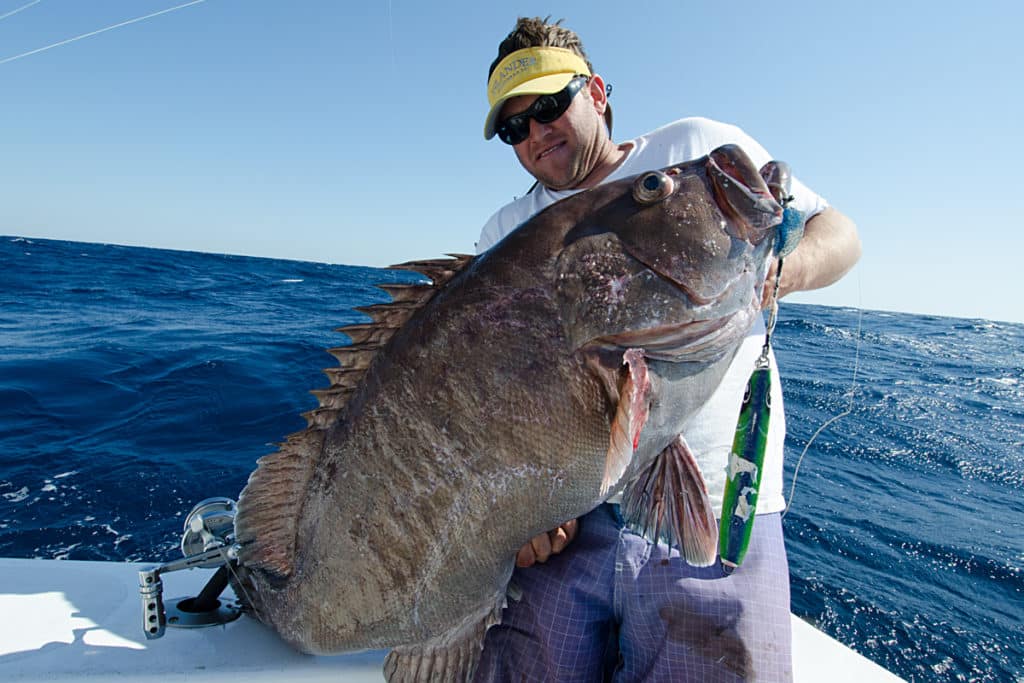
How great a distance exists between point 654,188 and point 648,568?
132cm

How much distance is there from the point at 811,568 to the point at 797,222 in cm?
436

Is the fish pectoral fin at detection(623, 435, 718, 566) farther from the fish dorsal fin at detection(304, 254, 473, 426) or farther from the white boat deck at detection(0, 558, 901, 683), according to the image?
the white boat deck at detection(0, 558, 901, 683)

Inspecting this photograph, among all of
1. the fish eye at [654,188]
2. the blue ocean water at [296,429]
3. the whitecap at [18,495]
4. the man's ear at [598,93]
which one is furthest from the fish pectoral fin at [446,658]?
the whitecap at [18,495]

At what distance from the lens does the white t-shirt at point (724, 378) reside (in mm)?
2039

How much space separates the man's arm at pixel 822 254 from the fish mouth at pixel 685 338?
33 centimetres

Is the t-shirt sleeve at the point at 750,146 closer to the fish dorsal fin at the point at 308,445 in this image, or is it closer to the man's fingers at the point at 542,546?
the fish dorsal fin at the point at 308,445

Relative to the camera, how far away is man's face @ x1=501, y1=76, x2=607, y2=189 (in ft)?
8.22

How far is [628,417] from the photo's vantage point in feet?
4.81

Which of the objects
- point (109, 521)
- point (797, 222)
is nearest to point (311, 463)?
point (797, 222)

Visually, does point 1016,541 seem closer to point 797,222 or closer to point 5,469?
point 797,222

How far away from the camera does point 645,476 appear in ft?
5.79

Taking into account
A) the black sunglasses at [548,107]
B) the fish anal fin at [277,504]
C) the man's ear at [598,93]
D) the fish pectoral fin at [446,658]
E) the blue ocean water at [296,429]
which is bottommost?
the blue ocean water at [296,429]

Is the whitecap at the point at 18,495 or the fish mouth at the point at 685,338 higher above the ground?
the fish mouth at the point at 685,338

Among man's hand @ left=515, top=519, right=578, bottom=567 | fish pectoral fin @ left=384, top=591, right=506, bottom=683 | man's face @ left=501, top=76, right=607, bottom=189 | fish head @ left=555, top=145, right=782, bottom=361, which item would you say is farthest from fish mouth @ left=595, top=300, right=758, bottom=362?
man's face @ left=501, top=76, right=607, bottom=189
